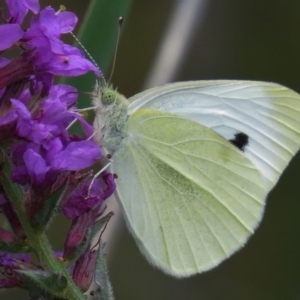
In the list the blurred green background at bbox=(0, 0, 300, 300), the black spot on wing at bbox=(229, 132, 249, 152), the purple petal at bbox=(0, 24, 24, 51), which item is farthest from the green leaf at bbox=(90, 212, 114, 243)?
the blurred green background at bbox=(0, 0, 300, 300)

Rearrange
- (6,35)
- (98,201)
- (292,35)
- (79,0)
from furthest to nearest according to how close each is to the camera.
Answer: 1. (292,35)
2. (79,0)
3. (98,201)
4. (6,35)

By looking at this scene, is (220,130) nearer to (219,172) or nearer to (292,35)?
(219,172)

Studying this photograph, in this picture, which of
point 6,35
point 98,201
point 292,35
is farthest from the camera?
point 292,35

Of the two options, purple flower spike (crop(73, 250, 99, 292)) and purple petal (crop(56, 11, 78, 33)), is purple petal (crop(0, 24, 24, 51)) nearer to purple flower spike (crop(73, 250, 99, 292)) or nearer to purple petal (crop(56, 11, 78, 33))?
purple petal (crop(56, 11, 78, 33))

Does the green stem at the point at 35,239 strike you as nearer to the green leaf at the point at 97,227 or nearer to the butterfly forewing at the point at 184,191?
the green leaf at the point at 97,227

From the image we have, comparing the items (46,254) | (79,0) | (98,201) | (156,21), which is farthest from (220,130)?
(156,21)

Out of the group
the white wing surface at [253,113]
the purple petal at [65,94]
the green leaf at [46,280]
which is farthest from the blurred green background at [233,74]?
the green leaf at [46,280]

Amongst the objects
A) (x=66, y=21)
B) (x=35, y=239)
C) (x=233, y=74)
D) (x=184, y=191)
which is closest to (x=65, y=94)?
(x=66, y=21)
